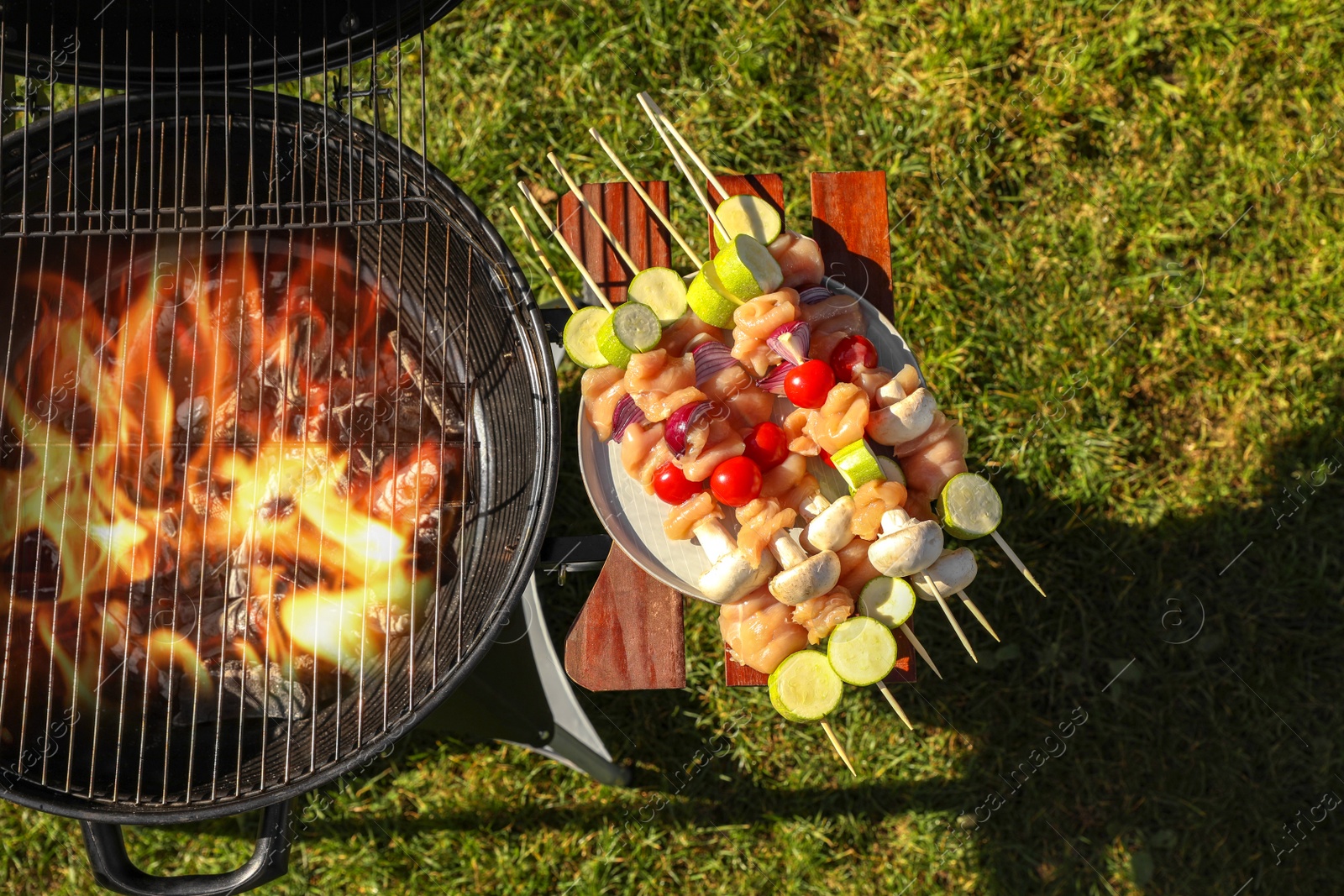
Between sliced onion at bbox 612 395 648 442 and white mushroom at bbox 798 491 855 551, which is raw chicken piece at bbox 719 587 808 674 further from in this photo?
sliced onion at bbox 612 395 648 442

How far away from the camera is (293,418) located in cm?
302

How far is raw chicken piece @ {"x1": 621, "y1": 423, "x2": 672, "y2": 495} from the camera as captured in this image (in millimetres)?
2729

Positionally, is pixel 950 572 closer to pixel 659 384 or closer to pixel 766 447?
pixel 766 447

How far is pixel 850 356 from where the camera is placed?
2766 millimetres

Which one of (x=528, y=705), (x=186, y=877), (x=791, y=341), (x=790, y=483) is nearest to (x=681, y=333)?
(x=791, y=341)

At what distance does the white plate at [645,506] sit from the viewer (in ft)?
9.07

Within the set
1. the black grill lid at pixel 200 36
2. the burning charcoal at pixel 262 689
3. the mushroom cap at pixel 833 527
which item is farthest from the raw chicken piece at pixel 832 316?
the burning charcoal at pixel 262 689

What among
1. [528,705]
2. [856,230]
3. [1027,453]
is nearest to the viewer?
[856,230]

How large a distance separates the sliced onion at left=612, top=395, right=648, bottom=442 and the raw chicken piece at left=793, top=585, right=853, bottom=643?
2.41 feet

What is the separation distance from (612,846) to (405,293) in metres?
2.59

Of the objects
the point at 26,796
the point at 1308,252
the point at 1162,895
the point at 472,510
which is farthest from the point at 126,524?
the point at 1308,252

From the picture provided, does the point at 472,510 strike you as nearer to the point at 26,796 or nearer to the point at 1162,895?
the point at 26,796

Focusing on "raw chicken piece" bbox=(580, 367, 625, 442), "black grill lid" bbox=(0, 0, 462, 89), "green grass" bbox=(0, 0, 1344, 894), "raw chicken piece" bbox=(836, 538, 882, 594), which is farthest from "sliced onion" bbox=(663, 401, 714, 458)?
"green grass" bbox=(0, 0, 1344, 894)

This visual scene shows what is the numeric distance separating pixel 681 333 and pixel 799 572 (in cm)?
84
